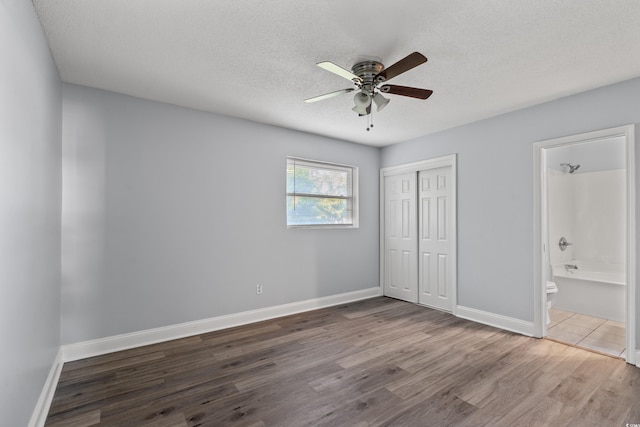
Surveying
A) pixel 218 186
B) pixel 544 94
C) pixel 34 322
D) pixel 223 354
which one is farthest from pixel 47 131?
pixel 544 94

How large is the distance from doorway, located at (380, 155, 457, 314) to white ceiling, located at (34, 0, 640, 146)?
54.6 inches

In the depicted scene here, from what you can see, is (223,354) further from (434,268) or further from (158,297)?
(434,268)

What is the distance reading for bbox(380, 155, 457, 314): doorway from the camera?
168 inches

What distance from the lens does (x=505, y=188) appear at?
11.7 feet

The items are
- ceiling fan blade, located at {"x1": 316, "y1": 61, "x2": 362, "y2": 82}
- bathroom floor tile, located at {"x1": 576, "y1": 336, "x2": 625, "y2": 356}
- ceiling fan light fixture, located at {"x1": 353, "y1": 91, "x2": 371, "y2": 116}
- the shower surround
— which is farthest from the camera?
the shower surround

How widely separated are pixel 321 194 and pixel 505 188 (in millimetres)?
2411

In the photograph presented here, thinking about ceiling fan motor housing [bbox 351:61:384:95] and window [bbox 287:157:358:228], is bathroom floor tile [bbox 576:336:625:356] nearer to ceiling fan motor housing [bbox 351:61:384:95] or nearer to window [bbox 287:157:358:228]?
window [bbox 287:157:358:228]

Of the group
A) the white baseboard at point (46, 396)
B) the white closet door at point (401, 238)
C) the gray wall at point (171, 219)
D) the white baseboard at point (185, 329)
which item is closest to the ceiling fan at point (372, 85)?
the gray wall at point (171, 219)

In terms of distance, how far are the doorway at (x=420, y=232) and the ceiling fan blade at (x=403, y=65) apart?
7.47ft

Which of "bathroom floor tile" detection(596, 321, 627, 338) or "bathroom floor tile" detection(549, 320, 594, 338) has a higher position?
"bathroom floor tile" detection(596, 321, 627, 338)

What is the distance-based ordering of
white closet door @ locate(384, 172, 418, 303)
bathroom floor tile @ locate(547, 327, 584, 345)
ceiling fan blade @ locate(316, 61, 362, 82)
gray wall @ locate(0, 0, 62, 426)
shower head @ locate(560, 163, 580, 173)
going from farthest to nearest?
white closet door @ locate(384, 172, 418, 303) → shower head @ locate(560, 163, 580, 173) → bathroom floor tile @ locate(547, 327, 584, 345) → ceiling fan blade @ locate(316, 61, 362, 82) → gray wall @ locate(0, 0, 62, 426)

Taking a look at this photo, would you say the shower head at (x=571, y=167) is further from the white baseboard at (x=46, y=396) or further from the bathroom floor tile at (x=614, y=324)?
the white baseboard at (x=46, y=396)

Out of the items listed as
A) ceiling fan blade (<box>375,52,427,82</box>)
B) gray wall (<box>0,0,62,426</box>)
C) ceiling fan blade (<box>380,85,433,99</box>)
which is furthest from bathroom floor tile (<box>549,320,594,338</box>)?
gray wall (<box>0,0,62,426</box>)

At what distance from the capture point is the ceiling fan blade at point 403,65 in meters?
1.89
